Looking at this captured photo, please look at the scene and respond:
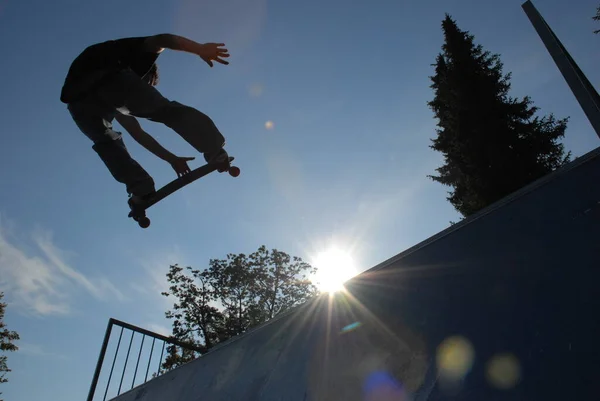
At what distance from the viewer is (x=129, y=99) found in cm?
315

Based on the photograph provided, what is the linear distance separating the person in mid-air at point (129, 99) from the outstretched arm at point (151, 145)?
0.16 m

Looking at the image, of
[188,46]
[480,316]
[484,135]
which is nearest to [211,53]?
[188,46]

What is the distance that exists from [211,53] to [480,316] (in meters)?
2.61

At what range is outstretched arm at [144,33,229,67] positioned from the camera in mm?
3037

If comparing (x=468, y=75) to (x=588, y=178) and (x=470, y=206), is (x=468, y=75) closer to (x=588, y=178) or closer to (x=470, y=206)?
(x=470, y=206)

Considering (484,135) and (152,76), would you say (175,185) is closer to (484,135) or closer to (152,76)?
(152,76)

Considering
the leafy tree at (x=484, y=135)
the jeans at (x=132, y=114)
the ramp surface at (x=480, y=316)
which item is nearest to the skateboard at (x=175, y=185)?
the jeans at (x=132, y=114)

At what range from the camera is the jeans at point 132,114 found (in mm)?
3090

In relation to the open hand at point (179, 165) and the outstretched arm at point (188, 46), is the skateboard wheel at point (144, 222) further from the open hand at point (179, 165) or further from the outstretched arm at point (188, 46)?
the outstretched arm at point (188, 46)

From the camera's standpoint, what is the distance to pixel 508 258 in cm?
185

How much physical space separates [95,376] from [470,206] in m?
10.7

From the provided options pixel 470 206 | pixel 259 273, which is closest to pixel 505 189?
pixel 470 206

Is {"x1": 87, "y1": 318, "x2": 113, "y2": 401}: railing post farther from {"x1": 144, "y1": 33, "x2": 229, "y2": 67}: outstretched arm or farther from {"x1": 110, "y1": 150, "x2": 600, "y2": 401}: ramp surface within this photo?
{"x1": 144, "y1": 33, "x2": 229, "y2": 67}: outstretched arm

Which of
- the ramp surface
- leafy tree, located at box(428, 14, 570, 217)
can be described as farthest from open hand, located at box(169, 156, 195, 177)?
leafy tree, located at box(428, 14, 570, 217)
